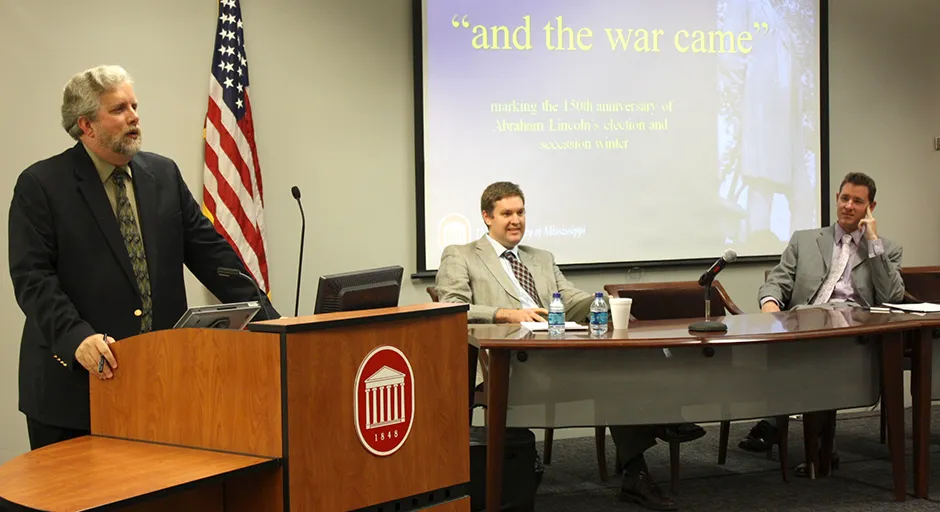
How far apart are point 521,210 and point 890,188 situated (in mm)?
3196

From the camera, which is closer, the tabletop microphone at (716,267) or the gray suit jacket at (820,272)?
the tabletop microphone at (716,267)

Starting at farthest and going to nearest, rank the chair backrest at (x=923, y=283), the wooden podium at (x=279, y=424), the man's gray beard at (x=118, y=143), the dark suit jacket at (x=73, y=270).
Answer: the chair backrest at (x=923, y=283), the man's gray beard at (x=118, y=143), the dark suit jacket at (x=73, y=270), the wooden podium at (x=279, y=424)

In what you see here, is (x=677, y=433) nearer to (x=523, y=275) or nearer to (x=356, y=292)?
(x=523, y=275)

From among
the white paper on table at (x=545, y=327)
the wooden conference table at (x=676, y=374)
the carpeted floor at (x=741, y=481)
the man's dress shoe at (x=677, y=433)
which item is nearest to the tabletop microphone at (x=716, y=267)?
the wooden conference table at (x=676, y=374)

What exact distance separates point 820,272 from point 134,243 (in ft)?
11.8

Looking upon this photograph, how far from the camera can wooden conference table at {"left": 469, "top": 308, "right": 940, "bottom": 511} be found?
3.33 meters

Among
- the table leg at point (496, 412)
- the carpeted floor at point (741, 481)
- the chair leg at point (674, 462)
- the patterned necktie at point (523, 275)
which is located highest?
the patterned necktie at point (523, 275)

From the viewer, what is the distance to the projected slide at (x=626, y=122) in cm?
516

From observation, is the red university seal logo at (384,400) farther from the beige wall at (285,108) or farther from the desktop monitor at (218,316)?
the beige wall at (285,108)

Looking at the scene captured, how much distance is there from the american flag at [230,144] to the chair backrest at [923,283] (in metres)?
3.55

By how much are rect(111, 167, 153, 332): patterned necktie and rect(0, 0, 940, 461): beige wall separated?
87.6 inches

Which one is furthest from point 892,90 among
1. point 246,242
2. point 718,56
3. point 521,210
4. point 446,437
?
point 446,437

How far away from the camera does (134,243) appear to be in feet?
8.40

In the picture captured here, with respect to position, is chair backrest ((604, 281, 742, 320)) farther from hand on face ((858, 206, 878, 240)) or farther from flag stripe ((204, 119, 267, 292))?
flag stripe ((204, 119, 267, 292))
